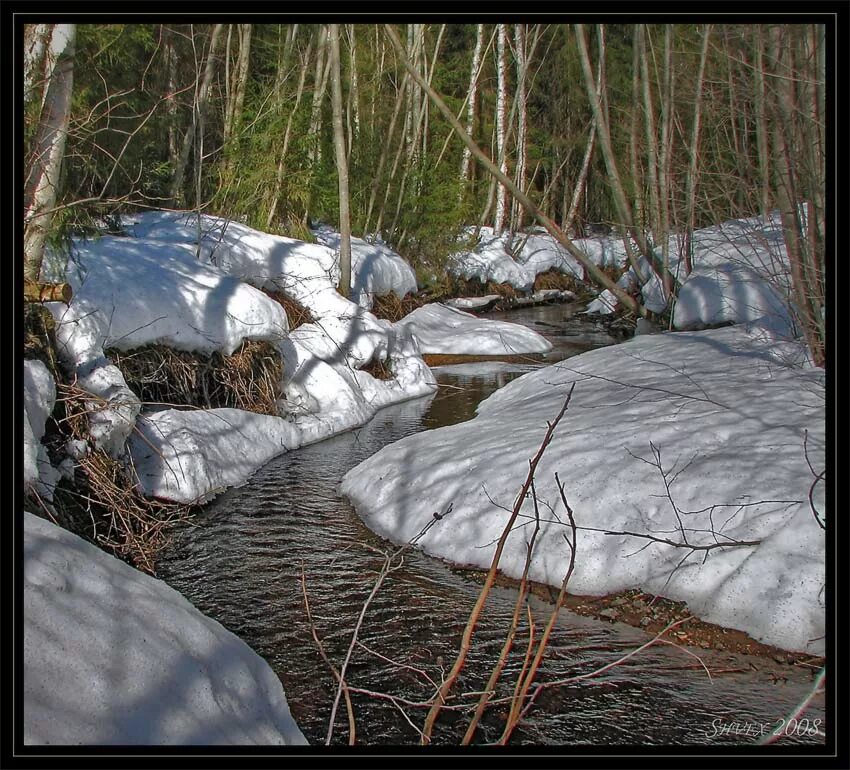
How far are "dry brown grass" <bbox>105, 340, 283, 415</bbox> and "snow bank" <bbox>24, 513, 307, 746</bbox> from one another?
4.20 m

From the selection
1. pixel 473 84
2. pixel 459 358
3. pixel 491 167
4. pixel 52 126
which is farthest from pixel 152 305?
pixel 473 84

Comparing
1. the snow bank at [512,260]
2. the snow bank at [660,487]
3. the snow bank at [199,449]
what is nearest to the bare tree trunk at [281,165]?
the snow bank at [199,449]

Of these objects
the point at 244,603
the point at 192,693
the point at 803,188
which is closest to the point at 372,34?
the point at 803,188

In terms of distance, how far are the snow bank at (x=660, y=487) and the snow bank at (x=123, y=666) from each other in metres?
1.54

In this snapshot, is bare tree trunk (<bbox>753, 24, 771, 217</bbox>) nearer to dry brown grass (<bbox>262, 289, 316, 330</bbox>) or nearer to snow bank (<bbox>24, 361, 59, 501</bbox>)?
snow bank (<bbox>24, 361, 59, 501</bbox>)

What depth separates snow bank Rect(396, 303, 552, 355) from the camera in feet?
42.6

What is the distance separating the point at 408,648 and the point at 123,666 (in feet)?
6.40

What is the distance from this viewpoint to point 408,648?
12.6 feet

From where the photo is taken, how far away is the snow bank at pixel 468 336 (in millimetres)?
12984

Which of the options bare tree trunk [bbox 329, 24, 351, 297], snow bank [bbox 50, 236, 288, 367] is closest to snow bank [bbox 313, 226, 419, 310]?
bare tree trunk [bbox 329, 24, 351, 297]

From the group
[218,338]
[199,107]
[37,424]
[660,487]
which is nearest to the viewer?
[660,487]

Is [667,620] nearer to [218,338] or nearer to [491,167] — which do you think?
[491,167]

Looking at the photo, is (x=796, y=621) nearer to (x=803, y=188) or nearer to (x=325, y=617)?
(x=325, y=617)
